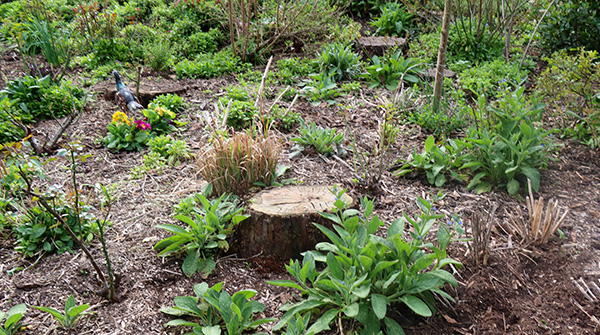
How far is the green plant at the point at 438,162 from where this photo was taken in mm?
3836

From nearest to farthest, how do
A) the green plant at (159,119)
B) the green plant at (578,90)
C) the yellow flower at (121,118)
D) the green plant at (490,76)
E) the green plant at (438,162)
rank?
1. the green plant at (438,162)
2. the green plant at (578,90)
3. the yellow flower at (121,118)
4. the green plant at (159,119)
5. the green plant at (490,76)

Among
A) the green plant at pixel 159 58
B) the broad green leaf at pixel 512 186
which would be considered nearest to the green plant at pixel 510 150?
the broad green leaf at pixel 512 186

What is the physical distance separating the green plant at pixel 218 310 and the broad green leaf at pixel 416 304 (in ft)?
2.47

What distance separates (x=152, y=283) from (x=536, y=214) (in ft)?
8.65

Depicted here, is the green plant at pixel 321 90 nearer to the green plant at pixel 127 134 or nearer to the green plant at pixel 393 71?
the green plant at pixel 393 71

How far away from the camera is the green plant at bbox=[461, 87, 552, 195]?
362cm

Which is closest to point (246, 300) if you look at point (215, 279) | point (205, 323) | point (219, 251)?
point (205, 323)

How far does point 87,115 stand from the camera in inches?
204

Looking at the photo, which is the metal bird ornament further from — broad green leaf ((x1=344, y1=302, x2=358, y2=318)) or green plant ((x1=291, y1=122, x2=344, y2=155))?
broad green leaf ((x1=344, y1=302, x2=358, y2=318))

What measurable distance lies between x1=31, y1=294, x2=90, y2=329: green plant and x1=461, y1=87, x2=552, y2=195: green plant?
2.97 meters

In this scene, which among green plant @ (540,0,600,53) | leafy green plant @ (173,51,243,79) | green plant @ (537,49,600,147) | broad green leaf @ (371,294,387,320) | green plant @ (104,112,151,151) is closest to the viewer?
broad green leaf @ (371,294,387,320)

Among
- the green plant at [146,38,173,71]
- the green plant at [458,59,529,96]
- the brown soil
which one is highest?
the green plant at [146,38,173,71]

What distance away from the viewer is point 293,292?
295 cm

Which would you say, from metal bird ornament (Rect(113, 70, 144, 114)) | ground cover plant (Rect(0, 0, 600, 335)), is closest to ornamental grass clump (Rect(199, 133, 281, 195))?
ground cover plant (Rect(0, 0, 600, 335))
